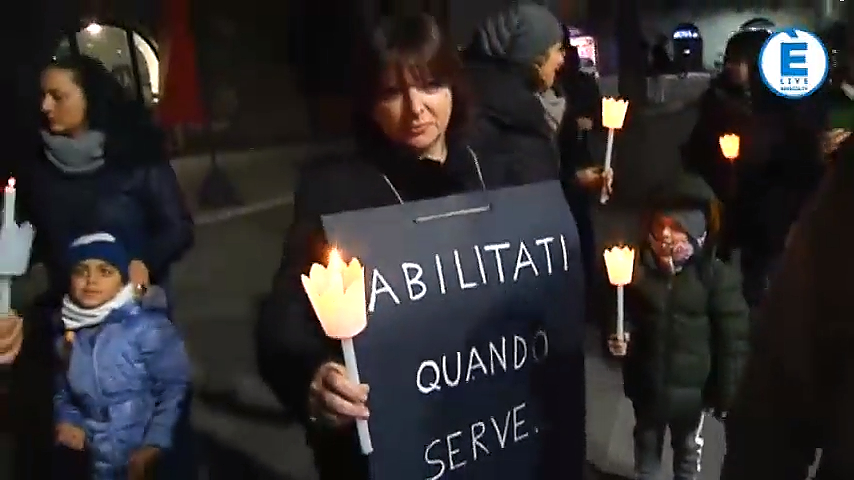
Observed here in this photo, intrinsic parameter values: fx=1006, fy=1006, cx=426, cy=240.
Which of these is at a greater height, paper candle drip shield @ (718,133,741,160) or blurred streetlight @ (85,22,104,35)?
blurred streetlight @ (85,22,104,35)

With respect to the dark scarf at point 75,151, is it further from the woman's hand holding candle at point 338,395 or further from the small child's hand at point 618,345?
the small child's hand at point 618,345

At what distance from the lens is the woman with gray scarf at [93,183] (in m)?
0.89

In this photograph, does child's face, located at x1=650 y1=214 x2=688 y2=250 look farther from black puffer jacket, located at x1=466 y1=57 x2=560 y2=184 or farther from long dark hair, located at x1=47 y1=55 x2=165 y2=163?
long dark hair, located at x1=47 y1=55 x2=165 y2=163

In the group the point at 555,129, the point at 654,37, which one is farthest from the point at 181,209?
the point at 654,37

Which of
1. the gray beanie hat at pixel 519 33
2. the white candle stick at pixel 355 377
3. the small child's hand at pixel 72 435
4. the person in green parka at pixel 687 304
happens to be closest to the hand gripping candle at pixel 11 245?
the small child's hand at pixel 72 435

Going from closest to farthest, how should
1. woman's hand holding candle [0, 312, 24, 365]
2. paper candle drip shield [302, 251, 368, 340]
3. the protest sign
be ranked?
paper candle drip shield [302, 251, 368, 340], the protest sign, woman's hand holding candle [0, 312, 24, 365]

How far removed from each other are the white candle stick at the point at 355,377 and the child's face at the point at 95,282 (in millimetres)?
257

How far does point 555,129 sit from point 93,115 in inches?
16.2

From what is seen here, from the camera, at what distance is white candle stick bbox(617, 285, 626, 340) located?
927 millimetres

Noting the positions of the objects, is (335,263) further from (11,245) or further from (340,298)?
(11,245)

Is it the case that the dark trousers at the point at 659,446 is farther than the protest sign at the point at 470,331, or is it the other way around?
the dark trousers at the point at 659,446

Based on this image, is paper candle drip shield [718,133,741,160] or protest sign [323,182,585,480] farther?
paper candle drip shield [718,133,741,160]

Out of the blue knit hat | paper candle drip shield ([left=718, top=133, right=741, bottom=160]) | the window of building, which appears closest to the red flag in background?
the window of building

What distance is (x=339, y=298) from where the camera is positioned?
697 millimetres
